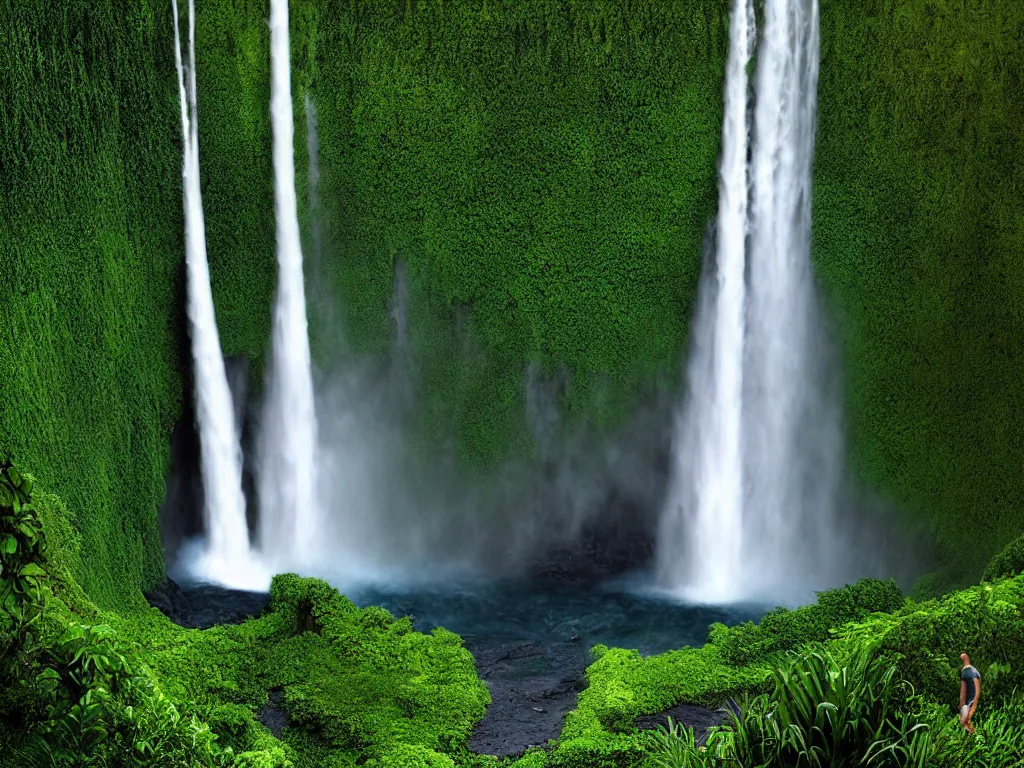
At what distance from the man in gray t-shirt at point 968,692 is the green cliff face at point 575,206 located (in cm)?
679

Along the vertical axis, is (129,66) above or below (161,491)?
above

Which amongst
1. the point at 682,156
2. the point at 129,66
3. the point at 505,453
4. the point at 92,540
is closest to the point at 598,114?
the point at 682,156

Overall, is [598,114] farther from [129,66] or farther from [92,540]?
[92,540]

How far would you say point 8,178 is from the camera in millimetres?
10570

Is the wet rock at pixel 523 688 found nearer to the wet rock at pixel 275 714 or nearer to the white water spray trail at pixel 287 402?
the wet rock at pixel 275 714

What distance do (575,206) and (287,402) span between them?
4614 millimetres

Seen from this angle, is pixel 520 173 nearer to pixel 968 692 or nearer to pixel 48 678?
pixel 968 692

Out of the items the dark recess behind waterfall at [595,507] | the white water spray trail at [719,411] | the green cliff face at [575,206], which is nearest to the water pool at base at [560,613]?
the dark recess behind waterfall at [595,507]

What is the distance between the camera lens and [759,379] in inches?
596

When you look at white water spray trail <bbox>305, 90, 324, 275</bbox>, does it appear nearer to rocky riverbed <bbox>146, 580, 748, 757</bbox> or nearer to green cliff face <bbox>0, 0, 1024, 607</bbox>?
green cliff face <bbox>0, 0, 1024, 607</bbox>

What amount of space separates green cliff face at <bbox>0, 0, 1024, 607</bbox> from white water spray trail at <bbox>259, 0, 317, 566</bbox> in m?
0.22

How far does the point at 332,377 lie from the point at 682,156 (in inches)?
218

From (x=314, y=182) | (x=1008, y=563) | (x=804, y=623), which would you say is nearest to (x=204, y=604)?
(x=314, y=182)

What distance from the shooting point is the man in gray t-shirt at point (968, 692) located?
291 inches
